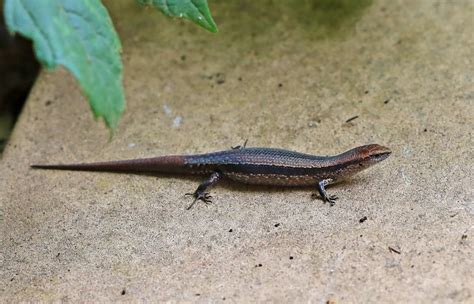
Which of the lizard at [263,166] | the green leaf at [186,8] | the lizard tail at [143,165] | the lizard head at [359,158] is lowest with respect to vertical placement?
the lizard tail at [143,165]

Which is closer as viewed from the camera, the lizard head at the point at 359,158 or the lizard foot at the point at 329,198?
the lizard foot at the point at 329,198

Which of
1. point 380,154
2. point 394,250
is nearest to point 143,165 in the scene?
point 380,154

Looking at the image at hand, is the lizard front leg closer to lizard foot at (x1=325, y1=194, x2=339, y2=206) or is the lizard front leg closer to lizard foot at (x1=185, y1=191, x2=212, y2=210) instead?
lizard foot at (x1=325, y1=194, x2=339, y2=206)

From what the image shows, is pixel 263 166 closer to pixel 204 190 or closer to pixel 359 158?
pixel 204 190

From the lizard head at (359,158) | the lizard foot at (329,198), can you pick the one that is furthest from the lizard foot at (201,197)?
the lizard head at (359,158)

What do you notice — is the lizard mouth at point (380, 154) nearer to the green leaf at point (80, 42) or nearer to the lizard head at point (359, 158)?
the lizard head at point (359, 158)

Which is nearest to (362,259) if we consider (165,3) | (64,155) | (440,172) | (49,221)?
(440,172)
